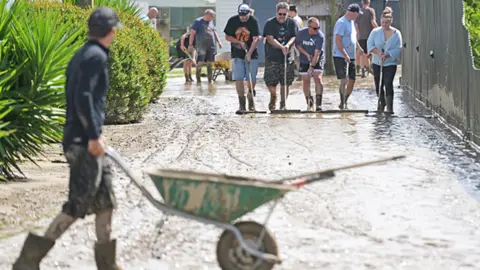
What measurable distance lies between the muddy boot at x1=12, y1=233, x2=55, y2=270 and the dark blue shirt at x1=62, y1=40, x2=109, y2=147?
575 millimetres

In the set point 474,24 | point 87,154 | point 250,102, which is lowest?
point 250,102

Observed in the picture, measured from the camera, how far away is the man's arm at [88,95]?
7188 mm

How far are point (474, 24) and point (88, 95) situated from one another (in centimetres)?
1118

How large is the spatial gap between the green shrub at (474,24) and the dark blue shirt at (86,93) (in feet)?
30.6

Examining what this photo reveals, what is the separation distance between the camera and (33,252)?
732 centimetres

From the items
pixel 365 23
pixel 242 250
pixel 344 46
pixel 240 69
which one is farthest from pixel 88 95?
pixel 365 23

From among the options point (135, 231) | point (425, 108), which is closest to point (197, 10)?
point (425, 108)

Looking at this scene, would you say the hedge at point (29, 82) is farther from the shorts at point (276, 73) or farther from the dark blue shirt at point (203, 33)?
the dark blue shirt at point (203, 33)

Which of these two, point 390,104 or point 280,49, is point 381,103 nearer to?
point 390,104

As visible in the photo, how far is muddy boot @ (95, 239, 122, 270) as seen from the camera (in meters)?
7.37

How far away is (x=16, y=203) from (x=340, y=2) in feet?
97.3

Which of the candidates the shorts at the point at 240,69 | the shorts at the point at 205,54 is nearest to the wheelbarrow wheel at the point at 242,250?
the shorts at the point at 240,69

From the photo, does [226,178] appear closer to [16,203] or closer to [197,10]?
[16,203]

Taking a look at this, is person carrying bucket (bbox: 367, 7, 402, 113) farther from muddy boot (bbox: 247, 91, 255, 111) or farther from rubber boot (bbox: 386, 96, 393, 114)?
muddy boot (bbox: 247, 91, 255, 111)
